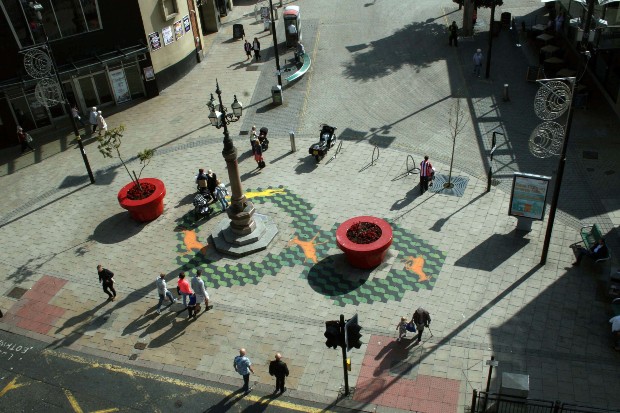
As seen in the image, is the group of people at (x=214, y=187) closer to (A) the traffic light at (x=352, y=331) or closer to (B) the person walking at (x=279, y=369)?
(B) the person walking at (x=279, y=369)

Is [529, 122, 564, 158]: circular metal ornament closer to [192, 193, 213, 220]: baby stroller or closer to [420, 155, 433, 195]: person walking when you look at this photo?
[420, 155, 433, 195]: person walking

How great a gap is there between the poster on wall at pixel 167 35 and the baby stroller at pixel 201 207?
12805mm

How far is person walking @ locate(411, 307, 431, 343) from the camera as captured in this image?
1567 centimetres

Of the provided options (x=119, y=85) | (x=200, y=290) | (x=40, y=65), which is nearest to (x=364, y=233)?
(x=200, y=290)

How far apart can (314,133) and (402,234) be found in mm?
8330

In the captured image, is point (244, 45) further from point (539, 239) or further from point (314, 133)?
point (539, 239)

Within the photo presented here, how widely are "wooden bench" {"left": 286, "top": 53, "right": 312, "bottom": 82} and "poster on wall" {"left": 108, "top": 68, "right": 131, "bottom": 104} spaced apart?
330 inches

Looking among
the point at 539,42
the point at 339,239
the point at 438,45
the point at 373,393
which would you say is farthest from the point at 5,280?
the point at 539,42

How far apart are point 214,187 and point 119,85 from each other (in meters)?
11.7

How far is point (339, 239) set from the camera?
731 inches

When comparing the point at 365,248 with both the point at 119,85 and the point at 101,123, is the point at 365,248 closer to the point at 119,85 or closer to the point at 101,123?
the point at 101,123

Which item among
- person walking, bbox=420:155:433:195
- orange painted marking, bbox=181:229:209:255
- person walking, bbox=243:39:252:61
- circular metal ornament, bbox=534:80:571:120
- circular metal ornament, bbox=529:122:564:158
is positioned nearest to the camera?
circular metal ornament, bbox=534:80:571:120

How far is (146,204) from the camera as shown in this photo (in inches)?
833

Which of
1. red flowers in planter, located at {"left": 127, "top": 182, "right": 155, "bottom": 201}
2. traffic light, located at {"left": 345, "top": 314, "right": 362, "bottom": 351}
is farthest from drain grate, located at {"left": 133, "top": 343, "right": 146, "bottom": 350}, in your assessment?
traffic light, located at {"left": 345, "top": 314, "right": 362, "bottom": 351}
